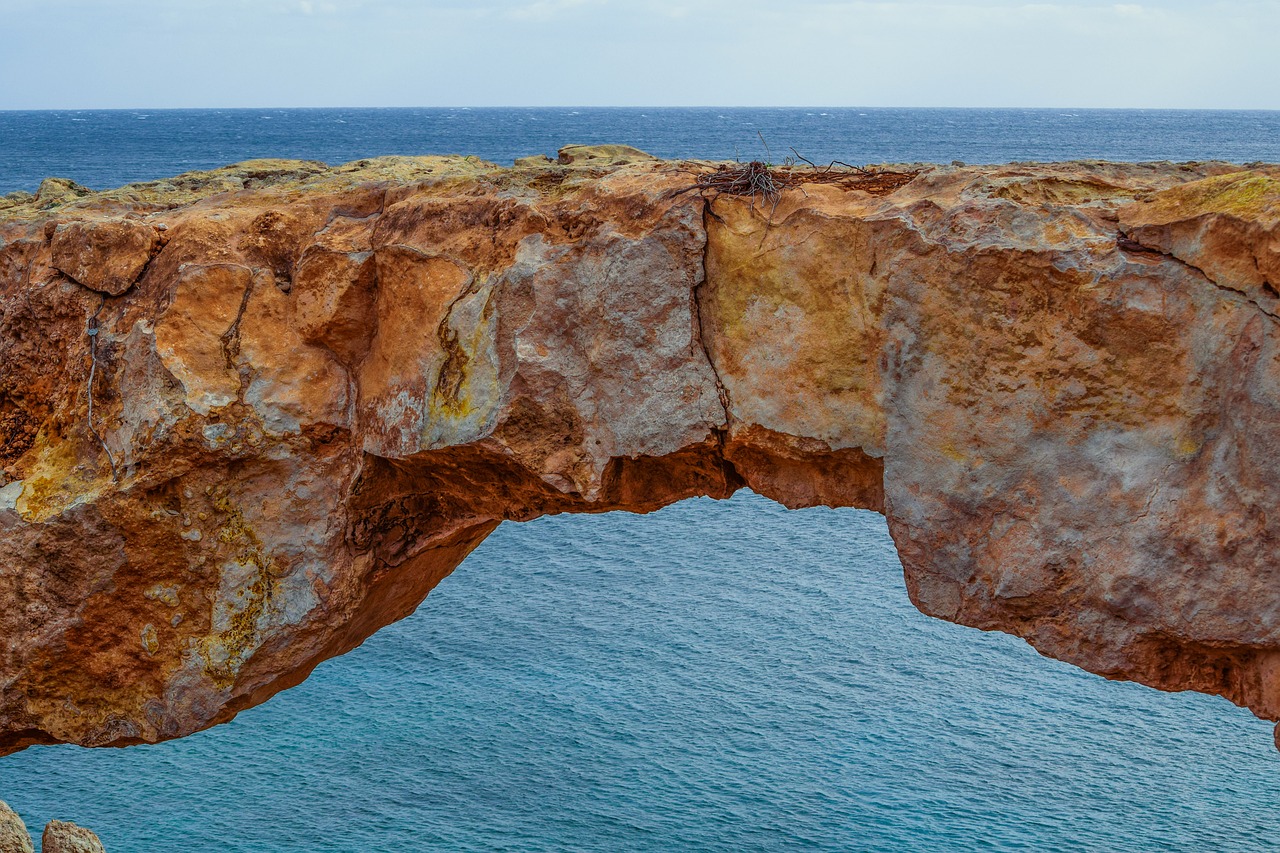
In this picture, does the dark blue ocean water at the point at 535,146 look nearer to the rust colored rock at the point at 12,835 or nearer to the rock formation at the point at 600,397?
the rust colored rock at the point at 12,835

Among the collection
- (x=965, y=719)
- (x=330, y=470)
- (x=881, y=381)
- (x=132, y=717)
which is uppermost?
(x=881, y=381)

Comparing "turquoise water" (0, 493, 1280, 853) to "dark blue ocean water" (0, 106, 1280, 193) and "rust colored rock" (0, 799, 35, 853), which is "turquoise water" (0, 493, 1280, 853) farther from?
"dark blue ocean water" (0, 106, 1280, 193)

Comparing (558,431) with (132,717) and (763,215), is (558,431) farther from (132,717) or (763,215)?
(132,717)

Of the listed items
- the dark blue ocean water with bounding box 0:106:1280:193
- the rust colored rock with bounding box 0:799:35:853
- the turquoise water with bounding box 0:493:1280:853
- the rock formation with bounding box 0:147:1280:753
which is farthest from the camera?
the dark blue ocean water with bounding box 0:106:1280:193

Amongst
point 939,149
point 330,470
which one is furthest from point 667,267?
point 939,149

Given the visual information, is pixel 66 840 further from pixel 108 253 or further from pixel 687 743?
pixel 687 743

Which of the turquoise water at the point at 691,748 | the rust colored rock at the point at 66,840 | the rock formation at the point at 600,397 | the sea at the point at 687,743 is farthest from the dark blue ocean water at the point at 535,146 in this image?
the rock formation at the point at 600,397

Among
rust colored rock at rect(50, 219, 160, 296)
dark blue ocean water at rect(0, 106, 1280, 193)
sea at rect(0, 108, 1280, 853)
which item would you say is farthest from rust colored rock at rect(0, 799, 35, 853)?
dark blue ocean water at rect(0, 106, 1280, 193)
